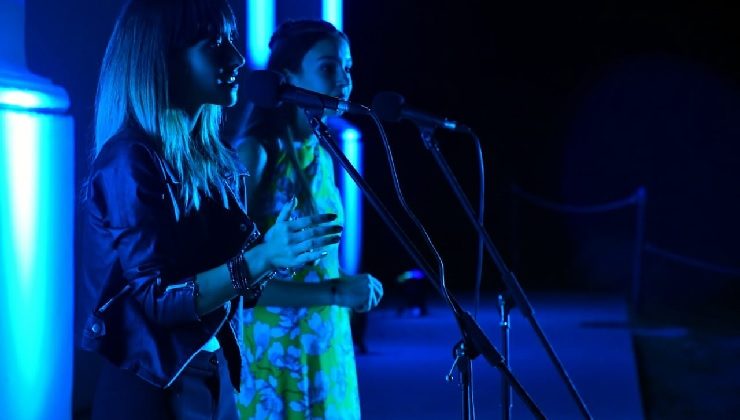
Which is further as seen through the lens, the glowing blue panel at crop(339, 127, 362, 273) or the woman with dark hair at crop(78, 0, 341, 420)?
the glowing blue panel at crop(339, 127, 362, 273)

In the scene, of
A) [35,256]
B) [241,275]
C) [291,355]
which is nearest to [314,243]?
[241,275]

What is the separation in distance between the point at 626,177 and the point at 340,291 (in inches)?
340

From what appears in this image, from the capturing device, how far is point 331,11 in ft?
18.7

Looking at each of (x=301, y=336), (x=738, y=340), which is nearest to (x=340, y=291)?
(x=301, y=336)

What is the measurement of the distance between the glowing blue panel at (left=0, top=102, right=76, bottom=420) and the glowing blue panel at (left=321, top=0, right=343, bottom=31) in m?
2.74

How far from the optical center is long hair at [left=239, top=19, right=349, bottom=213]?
2697 millimetres

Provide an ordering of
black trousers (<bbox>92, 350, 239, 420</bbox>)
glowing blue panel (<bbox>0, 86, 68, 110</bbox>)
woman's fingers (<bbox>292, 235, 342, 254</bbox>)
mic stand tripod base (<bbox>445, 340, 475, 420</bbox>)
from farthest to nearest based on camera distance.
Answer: glowing blue panel (<bbox>0, 86, 68, 110</bbox>)
mic stand tripod base (<bbox>445, 340, 475, 420</bbox>)
black trousers (<bbox>92, 350, 239, 420</bbox>)
woman's fingers (<bbox>292, 235, 342, 254</bbox>)

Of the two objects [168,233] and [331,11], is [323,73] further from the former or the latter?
[331,11]

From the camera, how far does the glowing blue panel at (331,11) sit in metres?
5.57

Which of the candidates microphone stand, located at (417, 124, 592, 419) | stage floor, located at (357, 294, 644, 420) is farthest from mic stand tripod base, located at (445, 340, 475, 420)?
Result: stage floor, located at (357, 294, 644, 420)

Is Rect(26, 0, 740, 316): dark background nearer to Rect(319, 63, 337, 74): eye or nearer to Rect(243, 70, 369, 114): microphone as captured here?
Rect(319, 63, 337, 74): eye

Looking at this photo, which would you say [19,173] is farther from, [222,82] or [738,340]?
[738,340]

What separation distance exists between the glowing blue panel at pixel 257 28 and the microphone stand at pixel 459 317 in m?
2.71

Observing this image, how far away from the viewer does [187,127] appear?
189cm
